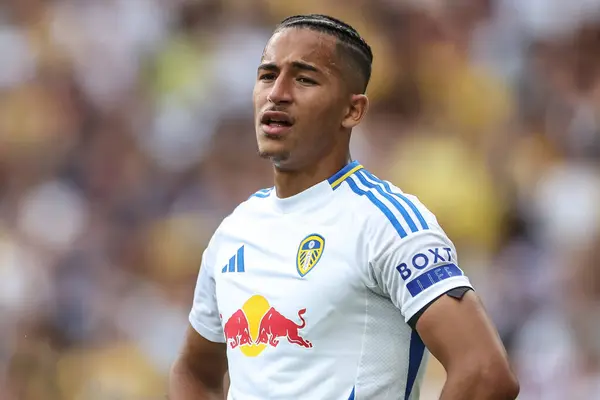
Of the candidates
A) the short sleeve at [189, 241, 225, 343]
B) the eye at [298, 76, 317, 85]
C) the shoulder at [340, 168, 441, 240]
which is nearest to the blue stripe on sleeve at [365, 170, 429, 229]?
the shoulder at [340, 168, 441, 240]

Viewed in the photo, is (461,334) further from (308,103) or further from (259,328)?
(308,103)

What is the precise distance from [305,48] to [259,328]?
84cm

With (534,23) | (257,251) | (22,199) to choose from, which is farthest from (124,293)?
(257,251)

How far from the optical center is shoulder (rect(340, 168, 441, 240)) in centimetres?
282

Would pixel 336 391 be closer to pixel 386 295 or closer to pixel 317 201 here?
pixel 386 295

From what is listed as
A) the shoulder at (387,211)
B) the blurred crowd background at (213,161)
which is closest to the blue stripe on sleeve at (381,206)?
the shoulder at (387,211)

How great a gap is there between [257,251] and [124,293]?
449 centimetres

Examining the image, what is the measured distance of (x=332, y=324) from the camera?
287 cm

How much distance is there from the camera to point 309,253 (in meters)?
3.00

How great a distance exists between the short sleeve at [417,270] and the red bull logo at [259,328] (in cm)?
27

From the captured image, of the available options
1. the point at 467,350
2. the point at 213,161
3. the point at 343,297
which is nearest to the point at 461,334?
the point at 467,350

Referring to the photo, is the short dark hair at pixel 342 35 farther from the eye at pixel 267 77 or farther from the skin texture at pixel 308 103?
the eye at pixel 267 77

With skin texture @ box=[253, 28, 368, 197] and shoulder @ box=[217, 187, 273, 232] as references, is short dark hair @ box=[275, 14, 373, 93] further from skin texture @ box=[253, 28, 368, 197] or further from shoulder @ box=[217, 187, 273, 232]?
shoulder @ box=[217, 187, 273, 232]

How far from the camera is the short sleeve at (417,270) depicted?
2736mm
